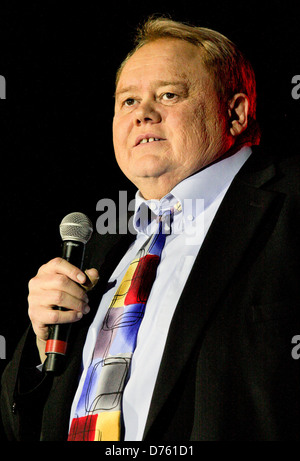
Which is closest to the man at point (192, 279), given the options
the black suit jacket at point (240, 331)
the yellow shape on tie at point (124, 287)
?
the black suit jacket at point (240, 331)

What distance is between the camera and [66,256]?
1748 millimetres

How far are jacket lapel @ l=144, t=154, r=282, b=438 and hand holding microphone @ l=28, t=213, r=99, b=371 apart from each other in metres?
0.41

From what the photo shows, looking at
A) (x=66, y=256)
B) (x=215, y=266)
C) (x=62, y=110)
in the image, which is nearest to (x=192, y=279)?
(x=215, y=266)

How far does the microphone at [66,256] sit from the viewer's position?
1645mm

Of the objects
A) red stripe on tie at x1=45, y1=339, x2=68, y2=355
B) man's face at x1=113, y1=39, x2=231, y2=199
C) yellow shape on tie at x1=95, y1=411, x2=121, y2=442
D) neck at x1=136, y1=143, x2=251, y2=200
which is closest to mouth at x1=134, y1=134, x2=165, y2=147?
man's face at x1=113, y1=39, x2=231, y2=199

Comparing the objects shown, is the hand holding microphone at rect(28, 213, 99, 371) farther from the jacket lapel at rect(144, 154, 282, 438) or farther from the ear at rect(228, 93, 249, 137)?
the ear at rect(228, 93, 249, 137)

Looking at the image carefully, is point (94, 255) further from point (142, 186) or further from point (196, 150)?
point (196, 150)

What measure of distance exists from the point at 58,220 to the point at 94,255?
1.83ft

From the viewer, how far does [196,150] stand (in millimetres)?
1986

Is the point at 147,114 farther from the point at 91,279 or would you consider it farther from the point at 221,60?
the point at 91,279

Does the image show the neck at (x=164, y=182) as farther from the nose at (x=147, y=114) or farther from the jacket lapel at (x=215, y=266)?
the jacket lapel at (x=215, y=266)
